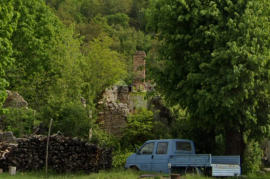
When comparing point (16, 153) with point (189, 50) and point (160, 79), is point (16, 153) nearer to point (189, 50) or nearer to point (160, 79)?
point (160, 79)

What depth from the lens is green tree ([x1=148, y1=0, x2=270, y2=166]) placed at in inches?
630

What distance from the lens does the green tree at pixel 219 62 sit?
16.0m

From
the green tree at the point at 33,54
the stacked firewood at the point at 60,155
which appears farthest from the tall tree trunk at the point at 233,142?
the green tree at the point at 33,54

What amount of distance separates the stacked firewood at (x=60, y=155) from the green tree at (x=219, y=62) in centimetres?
422

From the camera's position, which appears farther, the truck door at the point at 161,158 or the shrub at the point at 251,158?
the shrub at the point at 251,158

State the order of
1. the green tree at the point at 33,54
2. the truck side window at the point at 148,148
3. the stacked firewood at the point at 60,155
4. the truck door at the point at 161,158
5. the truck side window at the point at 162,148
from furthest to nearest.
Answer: the green tree at the point at 33,54 < the stacked firewood at the point at 60,155 < the truck side window at the point at 148,148 < the truck side window at the point at 162,148 < the truck door at the point at 161,158

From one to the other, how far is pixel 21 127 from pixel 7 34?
6.47m

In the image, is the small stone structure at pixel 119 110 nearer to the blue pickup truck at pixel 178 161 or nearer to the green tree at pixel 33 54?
the green tree at pixel 33 54

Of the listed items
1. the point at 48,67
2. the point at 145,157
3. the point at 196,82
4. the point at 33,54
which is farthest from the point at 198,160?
the point at 33,54

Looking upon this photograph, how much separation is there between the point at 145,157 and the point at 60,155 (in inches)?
155

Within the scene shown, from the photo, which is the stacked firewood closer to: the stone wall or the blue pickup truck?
the blue pickup truck

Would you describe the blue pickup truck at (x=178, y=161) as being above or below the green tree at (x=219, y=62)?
below

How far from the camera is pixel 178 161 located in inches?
631

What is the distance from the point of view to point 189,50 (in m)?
18.6
